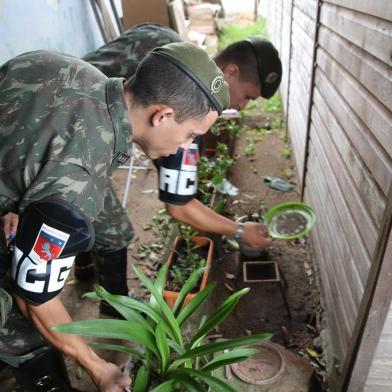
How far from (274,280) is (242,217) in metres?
1.09

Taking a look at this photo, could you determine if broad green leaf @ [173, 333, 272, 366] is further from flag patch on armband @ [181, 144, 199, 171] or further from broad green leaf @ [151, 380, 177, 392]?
flag patch on armband @ [181, 144, 199, 171]

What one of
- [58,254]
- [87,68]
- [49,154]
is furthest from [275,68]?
[58,254]

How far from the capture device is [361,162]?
1.59 meters

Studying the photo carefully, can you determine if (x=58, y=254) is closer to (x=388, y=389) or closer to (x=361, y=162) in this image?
(x=361, y=162)

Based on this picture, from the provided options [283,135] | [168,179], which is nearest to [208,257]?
[168,179]

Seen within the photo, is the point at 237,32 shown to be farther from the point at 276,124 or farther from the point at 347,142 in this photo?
the point at 347,142

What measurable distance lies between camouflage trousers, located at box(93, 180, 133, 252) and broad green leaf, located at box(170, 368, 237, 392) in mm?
1031

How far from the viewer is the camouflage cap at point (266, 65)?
216cm

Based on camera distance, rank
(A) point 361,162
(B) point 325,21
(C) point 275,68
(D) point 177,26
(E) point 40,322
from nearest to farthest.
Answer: (E) point 40,322 → (A) point 361,162 → (C) point 275,68 → (B) point 325,21 → (D) point 177,26

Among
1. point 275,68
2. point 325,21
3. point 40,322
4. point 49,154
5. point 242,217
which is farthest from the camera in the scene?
point 242,217

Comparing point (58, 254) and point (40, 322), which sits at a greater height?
point (58, 254)

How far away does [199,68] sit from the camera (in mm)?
1311

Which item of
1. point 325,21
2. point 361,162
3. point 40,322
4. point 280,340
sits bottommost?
point 280,340

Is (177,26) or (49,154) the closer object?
(49,154)
